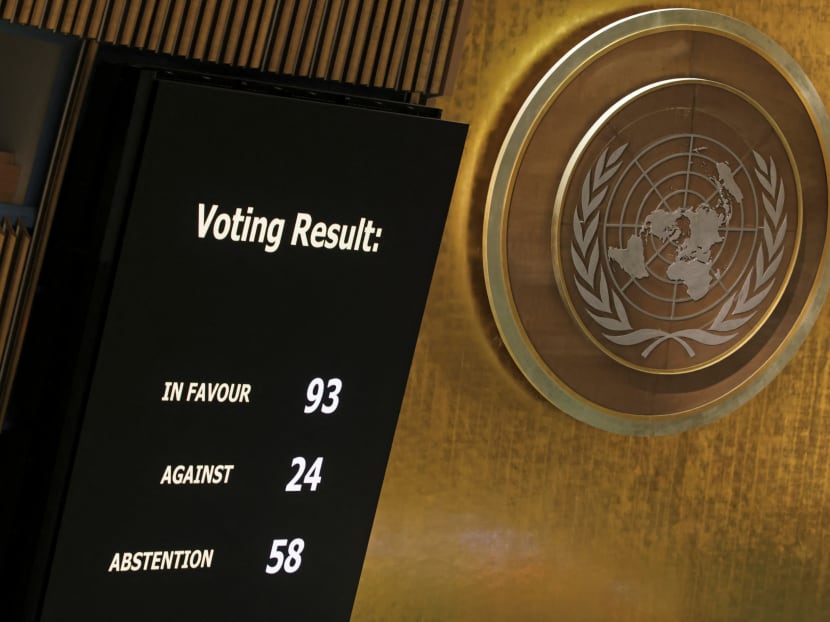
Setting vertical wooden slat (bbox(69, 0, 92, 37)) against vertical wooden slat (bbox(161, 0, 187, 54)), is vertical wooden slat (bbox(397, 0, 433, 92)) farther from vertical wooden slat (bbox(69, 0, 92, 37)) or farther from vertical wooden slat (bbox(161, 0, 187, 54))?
vertical wooden slat (bbox(69, 0, 92, 37))

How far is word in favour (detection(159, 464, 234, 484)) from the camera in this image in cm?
247

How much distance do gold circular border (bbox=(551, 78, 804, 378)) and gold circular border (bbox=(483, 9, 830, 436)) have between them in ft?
0.41

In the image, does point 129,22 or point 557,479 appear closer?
point 129,22

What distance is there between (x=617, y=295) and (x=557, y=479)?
640 millimetres

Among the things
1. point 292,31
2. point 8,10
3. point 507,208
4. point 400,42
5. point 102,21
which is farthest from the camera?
point 507,208

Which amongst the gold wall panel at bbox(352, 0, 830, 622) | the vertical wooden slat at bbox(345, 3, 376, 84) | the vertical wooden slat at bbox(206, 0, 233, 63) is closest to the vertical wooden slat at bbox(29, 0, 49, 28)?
the vertical wooden slat at bbox(206, 0, 233, 63)

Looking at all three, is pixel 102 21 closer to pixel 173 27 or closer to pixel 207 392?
pixel 173 27

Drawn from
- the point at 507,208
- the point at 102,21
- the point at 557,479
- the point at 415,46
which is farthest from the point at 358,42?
the point at 557,479

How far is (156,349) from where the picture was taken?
240 cm

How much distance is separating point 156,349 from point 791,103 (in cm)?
247

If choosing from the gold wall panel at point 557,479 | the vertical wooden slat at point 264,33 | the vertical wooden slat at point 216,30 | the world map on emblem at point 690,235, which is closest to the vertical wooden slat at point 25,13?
the vertical wooden slat at point 216,30

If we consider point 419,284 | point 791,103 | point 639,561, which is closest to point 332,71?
point 419,284

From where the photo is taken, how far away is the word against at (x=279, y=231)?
238cm

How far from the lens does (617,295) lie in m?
3.68
